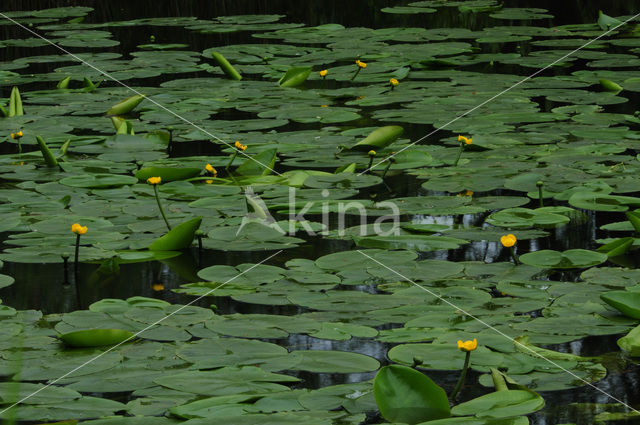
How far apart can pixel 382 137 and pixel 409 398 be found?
7.30 feet

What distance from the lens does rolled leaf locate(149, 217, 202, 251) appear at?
9.52 feet

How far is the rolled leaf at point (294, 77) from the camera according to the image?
536 centimetres

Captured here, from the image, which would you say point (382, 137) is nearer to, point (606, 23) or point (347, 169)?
point (347, 169)

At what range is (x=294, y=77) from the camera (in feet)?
17.6

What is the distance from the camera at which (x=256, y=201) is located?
3180 mm

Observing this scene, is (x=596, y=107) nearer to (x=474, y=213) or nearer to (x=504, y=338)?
(x=474, y=213)

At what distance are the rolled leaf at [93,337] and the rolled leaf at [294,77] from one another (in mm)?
3306

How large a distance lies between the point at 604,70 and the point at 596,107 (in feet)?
3.40

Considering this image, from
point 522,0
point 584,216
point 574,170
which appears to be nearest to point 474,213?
point 584,216

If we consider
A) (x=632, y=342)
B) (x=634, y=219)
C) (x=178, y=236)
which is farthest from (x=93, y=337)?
(x=634, y=219)

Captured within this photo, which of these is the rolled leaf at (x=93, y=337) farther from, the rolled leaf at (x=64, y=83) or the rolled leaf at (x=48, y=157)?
the rolled leaf at (x=64, y=83)

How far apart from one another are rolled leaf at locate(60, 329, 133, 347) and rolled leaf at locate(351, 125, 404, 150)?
1960mm

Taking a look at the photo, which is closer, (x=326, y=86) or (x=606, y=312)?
(x=606, y=312)

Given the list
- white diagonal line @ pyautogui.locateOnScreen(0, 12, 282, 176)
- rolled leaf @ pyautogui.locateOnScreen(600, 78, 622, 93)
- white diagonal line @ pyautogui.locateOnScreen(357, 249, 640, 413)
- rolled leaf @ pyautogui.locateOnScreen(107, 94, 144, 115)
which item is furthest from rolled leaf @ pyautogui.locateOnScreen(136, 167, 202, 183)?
rolled leaf @ pyautogui.locateOnScreen(600, 78, 622, 93)
